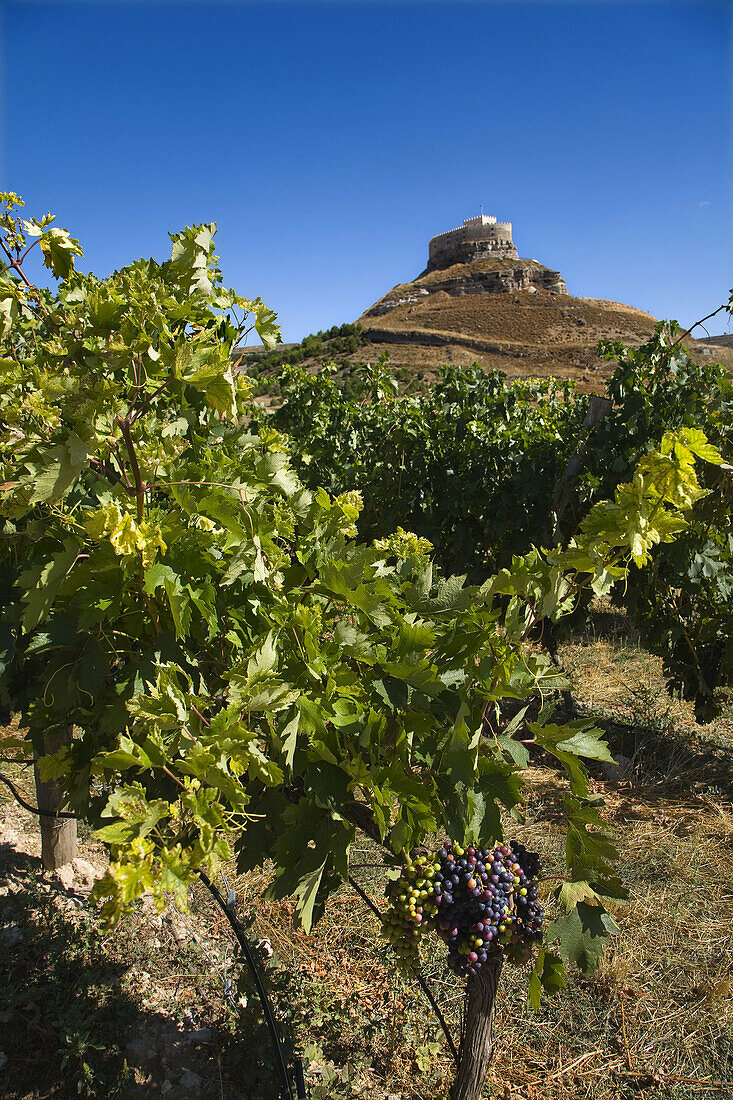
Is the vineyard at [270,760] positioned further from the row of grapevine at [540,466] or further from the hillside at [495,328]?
the hillside at [495,328]

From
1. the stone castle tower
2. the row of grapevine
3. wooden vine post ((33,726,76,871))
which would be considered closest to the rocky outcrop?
the stone castle tower

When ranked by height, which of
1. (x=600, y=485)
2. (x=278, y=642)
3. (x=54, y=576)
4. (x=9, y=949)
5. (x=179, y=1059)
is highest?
(x=600, y=485)

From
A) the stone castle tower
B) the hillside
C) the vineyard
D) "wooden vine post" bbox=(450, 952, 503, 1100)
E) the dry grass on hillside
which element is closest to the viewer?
the vineyard

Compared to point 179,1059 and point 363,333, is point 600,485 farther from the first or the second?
point 363,333

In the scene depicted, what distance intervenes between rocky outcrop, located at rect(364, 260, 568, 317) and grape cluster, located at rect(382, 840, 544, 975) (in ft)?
180

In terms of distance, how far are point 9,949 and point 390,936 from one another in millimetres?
1835

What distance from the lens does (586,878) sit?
→ 53.6 inches

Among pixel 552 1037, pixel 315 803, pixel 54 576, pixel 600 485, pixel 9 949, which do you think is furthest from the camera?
pixel 600 485

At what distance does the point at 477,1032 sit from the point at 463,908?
548 millimetres

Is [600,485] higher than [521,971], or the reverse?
[600,485]

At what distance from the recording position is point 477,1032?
1728mm

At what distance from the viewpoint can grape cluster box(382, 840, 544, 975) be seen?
4.76 ft

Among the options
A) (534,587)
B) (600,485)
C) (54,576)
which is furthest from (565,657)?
(54,576)

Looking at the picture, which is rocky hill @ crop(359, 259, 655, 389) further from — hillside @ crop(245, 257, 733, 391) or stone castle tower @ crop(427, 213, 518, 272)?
stone castle tower @ crop(427, 213, 518, 272)
